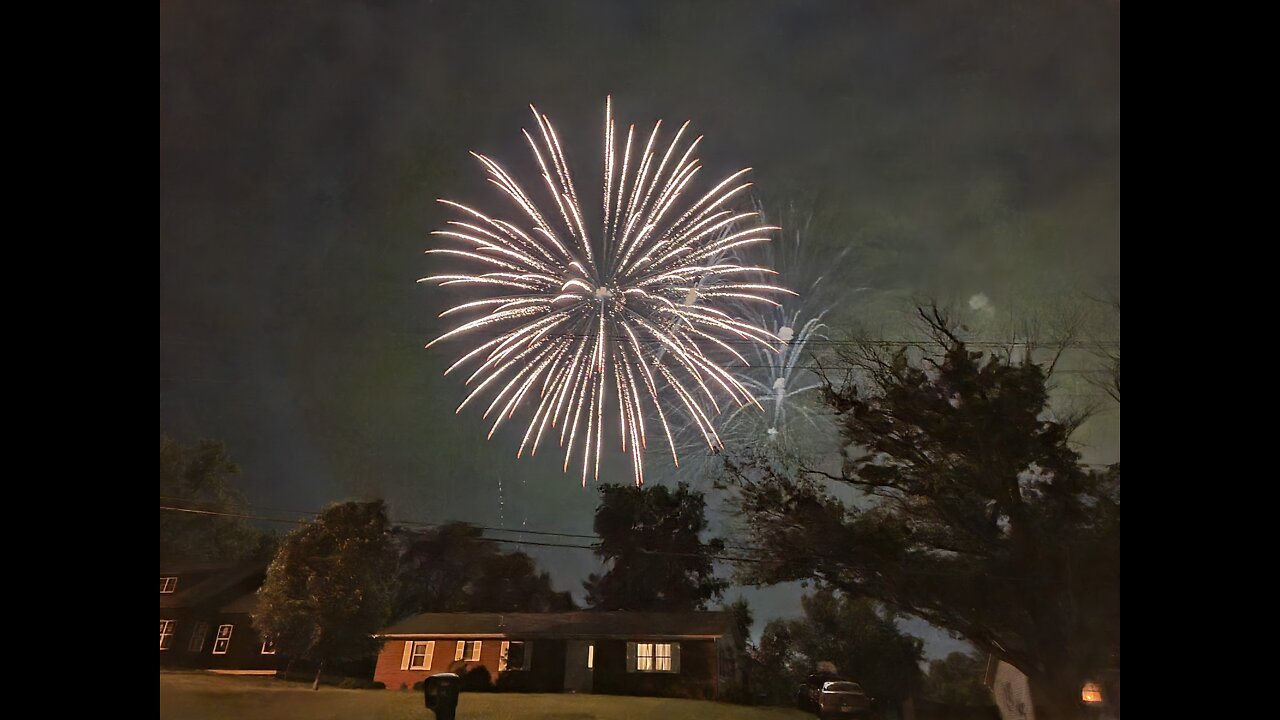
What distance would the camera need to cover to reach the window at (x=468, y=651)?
15344 millimetres

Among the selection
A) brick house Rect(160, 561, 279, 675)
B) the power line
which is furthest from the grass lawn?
the power line

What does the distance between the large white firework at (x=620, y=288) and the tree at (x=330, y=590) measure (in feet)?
15.1

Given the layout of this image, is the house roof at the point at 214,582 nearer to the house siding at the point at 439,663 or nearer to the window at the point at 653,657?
the house siding at the point at 439,663

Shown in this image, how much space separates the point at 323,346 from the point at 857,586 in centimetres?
1354

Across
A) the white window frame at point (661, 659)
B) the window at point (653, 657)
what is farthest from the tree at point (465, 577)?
the white window frame at point (661, 659)

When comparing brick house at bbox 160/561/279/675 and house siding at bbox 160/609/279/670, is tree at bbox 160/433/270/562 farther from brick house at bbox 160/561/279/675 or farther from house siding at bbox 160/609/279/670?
Answer: house siding at bbox 160/609/279/670

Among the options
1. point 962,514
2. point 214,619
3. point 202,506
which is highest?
point 962,514

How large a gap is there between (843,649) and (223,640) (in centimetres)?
1373

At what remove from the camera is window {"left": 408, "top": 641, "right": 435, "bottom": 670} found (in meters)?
15.3

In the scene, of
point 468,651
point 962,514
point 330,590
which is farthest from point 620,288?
point 330,590

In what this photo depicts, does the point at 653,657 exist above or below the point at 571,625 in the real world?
below

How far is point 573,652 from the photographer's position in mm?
15430

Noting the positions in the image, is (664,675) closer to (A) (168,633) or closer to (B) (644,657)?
(B) (644,657)

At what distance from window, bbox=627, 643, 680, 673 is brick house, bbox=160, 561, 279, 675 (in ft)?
26.0
